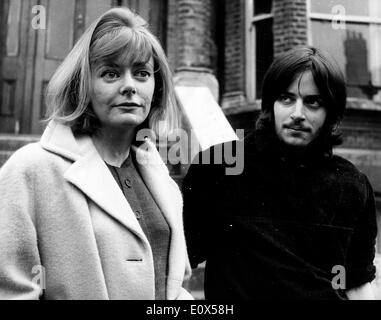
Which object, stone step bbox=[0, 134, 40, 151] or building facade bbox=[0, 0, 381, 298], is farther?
building facade bbox=[0, 0, 381, 298]

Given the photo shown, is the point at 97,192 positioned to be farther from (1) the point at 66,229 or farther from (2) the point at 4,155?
(2) the point at 4,155

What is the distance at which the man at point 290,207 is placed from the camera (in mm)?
1827

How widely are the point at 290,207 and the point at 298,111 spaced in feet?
1.27

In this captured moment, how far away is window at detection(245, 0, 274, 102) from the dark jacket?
187 inches

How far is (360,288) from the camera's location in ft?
6.61

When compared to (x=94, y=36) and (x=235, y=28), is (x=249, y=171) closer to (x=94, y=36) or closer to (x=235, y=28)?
(x=94, y=36)

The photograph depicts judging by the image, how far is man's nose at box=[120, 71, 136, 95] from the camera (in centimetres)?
158

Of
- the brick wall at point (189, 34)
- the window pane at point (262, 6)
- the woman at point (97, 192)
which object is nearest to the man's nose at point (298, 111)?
the woman at point (97, 192)

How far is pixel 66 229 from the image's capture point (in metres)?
1.41

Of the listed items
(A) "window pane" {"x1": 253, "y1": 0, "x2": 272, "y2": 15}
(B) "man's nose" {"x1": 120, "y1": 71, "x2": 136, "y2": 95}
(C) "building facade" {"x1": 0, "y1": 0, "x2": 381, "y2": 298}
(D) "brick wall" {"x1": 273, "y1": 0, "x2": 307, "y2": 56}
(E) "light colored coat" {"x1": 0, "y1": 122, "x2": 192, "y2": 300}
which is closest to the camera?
(E) "light colored coat" {"x1": 0, "y1": 122, "x2": 192, "y2": 300}

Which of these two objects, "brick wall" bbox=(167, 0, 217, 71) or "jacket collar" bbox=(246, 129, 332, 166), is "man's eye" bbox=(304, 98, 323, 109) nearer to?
"jacket collar" bbox=(246, 129, 332, 166)

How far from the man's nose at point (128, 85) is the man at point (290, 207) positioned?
57cm

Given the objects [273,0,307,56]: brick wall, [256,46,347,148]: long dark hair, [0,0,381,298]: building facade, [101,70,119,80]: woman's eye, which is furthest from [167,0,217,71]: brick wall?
[101,70,119,80]: woman's eye

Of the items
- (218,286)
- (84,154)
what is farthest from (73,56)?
(218,286)
